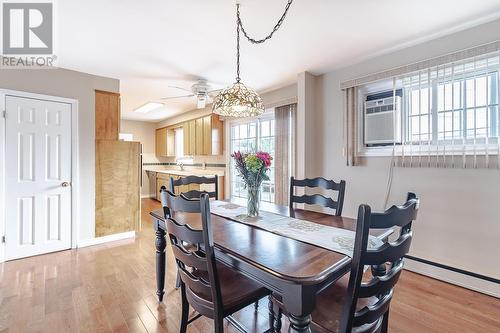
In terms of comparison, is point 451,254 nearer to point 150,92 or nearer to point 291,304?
point 291,304

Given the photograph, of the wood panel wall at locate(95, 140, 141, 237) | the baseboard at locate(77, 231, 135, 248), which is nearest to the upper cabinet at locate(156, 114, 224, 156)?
the wood panel wall at locate(95, 140, 141, 237)

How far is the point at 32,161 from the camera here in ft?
9.80

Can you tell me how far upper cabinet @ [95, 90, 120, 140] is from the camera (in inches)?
137

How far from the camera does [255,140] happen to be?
4.61 metres

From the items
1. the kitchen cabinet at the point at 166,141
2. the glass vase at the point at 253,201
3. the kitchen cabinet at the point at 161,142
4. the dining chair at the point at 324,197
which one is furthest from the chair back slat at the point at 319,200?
the kitchen cabinet at the point at 161,142

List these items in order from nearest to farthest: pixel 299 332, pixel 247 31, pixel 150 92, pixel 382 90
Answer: pixel 299 332, pixel 247 31, pixel 382 90, pixel 150 92

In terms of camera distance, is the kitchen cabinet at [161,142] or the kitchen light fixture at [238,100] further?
the kitchen cabinet at [161,142]

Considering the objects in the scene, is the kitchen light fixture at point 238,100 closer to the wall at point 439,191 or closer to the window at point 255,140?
the wall at point 439,191

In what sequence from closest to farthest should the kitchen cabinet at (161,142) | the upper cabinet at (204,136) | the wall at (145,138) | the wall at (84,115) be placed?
the wall at (84,115), the upper cabinet at (204,136), the kitchen cabinet at (161,142), the wall at (145,138)

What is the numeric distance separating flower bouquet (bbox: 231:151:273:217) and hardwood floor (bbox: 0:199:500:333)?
0.88 meters

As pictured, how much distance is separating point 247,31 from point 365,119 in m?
1.73

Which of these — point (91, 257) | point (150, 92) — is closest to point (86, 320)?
point (91, 257)

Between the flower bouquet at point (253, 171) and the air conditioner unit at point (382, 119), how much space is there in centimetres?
168

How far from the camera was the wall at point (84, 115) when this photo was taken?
3.14m
